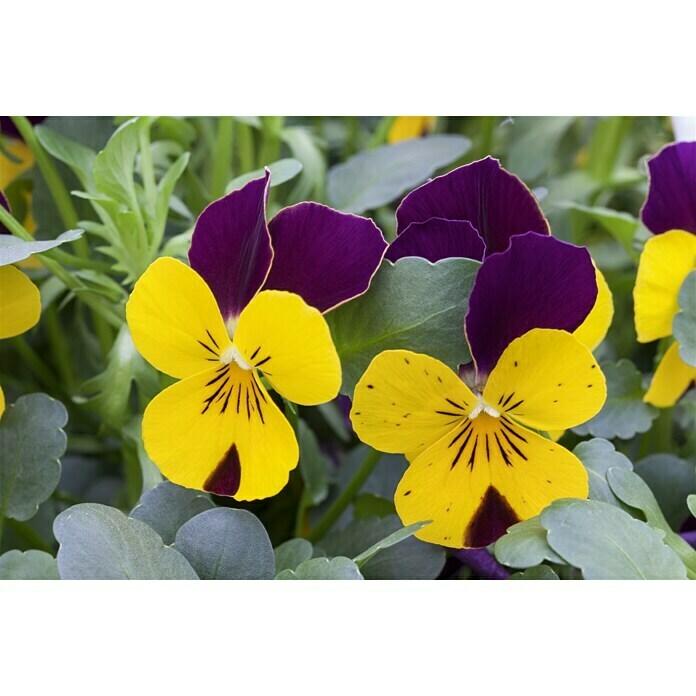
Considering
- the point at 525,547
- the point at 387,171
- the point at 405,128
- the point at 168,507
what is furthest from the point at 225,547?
the point at 405,128

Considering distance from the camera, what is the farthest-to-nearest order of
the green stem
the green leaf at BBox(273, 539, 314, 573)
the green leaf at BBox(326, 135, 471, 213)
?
the green leaf at BBox(326, 135, 471, 213) → the green stem → the green leaf at BBox(273, 539, 314, 573)

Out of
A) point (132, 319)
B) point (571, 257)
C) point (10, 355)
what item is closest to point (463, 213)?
point (571, 257)

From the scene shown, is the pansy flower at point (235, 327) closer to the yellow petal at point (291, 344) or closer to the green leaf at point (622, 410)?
the yellow petal at point (291, 344)

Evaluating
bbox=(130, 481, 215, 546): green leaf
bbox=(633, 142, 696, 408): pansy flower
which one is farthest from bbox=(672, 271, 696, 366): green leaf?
bbox=(130, 481, 215, 546): green leaf

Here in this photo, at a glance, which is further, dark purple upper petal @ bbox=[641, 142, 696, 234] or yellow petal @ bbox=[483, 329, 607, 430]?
dark purple upper petal @ bbox=[641, 142, 696, 234]

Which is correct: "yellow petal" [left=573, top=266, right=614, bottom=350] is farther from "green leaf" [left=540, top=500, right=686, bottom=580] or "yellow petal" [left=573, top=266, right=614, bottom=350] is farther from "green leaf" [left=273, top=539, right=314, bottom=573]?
"green leaf" [left=273, top=539, right=314, bottom=573]

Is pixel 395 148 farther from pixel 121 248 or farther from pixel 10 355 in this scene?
pixel 10 355
